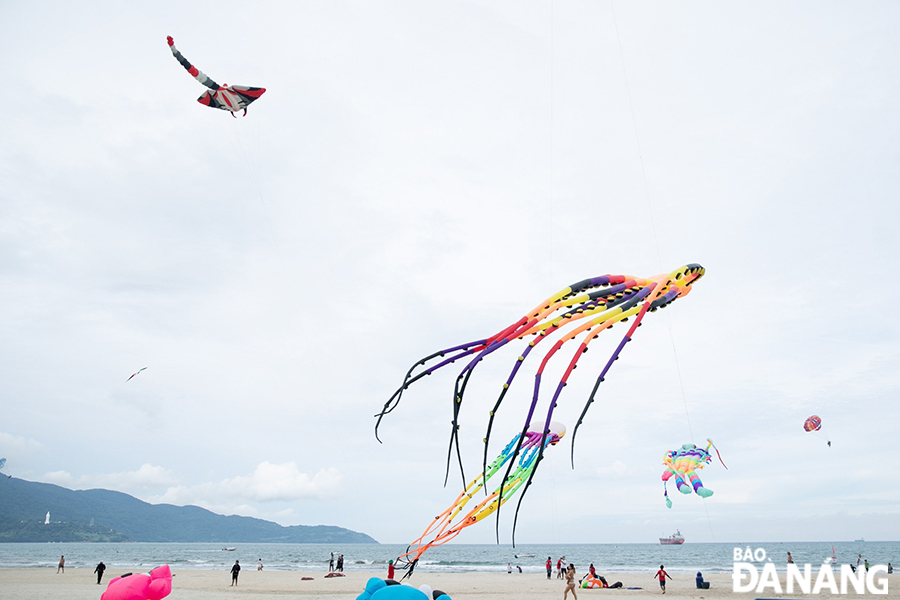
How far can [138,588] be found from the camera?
34.8 ft

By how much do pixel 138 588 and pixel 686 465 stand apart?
18.5m

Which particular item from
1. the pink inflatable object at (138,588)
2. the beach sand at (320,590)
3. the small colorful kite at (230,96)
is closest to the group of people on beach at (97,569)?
the beach sand at (320,590)

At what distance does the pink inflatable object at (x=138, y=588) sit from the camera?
10508mm

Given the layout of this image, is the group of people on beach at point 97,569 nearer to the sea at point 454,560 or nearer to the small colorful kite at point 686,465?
the sea at point 454,560

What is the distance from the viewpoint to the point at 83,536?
652ft

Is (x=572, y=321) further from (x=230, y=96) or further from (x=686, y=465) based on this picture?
(x=686, y=465)

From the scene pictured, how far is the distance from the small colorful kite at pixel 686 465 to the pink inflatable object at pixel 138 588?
55.7 ft

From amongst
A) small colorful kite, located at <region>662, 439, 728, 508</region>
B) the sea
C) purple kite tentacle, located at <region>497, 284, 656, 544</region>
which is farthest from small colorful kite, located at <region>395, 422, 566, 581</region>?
the sea

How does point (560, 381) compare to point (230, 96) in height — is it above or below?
below

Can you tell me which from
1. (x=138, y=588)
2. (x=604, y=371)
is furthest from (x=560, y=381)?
(x=138, y=588)

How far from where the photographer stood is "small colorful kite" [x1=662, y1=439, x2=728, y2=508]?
20.4 metres

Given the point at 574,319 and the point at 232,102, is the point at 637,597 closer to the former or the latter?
the point at 574,319

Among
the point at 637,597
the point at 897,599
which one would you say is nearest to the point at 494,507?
the point at 637,597

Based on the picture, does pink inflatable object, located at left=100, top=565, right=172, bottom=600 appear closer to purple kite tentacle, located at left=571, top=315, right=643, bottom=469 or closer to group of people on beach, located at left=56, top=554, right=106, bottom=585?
purple kite tentacle, located at left=571, top=315, right=643, bottom=469
